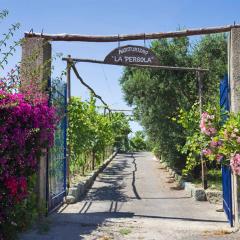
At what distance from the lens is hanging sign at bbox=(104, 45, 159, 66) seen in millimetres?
9250

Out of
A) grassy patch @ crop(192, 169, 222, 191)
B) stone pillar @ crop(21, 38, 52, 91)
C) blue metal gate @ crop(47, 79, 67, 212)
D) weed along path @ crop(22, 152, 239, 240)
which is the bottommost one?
weed along path @ crop(22, 152, 239, 240)

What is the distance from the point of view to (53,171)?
939 centimetres

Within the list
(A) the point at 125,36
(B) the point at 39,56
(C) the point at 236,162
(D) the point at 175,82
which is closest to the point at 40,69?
(B) the point at 39,56

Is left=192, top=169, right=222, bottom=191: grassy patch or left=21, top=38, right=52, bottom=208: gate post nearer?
left=21, top=38, right=52, bottom=208: gate post

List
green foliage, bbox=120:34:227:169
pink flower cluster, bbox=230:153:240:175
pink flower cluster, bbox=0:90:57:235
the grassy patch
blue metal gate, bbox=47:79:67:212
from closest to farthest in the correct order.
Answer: pink flower cluster, bbox=0:90:57:235 < pink flower cluster, bbox=230:153:240:175 < blue metal gate, bbox=47:79:67:212 < the grassy patch < green foliage, bbox=120:34:227:169

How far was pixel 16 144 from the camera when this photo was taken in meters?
5.00

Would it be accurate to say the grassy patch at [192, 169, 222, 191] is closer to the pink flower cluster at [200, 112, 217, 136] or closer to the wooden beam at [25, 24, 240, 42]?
the wooden beam at [25, 24, 240, 42]

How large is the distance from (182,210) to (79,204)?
7.80 ft

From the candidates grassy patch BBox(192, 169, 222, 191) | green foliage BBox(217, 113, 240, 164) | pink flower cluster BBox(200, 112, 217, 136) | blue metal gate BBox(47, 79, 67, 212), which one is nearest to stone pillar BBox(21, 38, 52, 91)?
blue metal gate BBox(47, 79, 67, 212)

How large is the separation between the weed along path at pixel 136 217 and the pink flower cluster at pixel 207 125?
5.34 feet

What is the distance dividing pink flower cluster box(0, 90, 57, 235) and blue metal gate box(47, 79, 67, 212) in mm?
2861

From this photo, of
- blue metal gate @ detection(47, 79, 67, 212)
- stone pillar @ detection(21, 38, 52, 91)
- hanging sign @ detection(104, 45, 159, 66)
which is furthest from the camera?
hanging sign @ detection(104, 45, 159, 66)

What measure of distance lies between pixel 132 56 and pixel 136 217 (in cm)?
322

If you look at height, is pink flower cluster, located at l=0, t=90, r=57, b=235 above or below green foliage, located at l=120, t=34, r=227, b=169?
below
